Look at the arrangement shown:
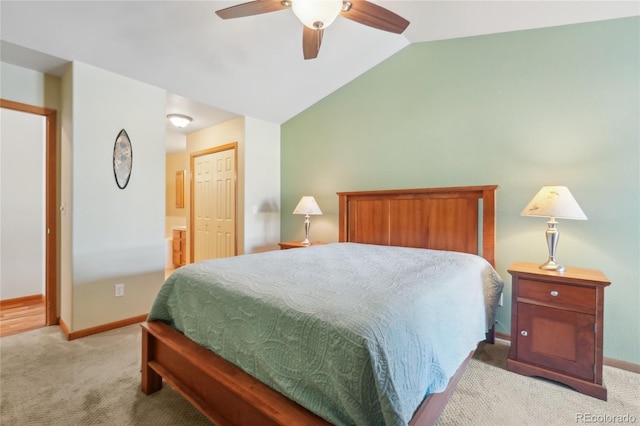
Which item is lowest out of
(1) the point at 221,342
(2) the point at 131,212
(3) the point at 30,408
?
(3) the point at 30,408

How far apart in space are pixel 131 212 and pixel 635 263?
163 inches

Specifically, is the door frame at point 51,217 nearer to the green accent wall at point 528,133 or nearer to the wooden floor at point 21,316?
the wooden floor at point 21,316

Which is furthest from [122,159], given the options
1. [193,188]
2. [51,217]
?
[193,188]

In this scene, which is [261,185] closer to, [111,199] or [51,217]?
[111,199]

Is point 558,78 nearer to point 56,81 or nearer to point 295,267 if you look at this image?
point 295,267

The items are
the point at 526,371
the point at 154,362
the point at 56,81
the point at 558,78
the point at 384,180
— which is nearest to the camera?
the point at 154,362

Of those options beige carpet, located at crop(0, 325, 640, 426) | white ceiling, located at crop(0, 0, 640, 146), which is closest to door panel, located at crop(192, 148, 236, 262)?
white ceiling, located at crop(0, 0, 640, 146)

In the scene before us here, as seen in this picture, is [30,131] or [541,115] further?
[30,131]

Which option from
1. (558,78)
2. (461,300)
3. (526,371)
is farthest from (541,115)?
(526,371)

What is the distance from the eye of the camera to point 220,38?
251 centimetres

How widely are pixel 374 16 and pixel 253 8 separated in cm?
76

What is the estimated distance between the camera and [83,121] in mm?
2529

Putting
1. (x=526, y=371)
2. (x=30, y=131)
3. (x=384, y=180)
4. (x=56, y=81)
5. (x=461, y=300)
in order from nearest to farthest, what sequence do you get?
(x=461, y=300)
(x=526, y=371)
(x=56, y=81)
(x=384, y=180)
(x=30, y=131)

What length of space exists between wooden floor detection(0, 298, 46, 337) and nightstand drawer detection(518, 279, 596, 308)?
165 inches
